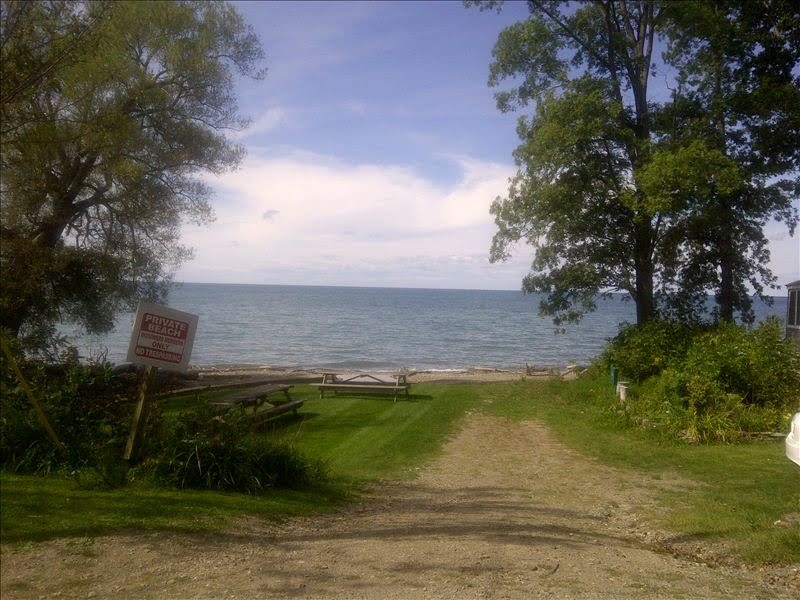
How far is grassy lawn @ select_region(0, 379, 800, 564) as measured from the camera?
5.79m

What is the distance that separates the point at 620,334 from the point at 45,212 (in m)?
13.1

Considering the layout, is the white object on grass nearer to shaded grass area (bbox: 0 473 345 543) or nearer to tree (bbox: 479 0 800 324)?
shaded grass area (bbox: 0 473 345 543)

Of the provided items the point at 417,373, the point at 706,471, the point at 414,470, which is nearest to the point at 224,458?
the point at 414,470

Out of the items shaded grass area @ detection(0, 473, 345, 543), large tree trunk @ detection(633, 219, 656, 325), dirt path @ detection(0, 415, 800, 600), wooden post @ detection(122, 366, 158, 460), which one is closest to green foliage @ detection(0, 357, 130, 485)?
wooden post @ detection(122, 366, 158, 460)

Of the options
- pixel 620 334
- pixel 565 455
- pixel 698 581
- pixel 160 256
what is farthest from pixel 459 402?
pixel 698 581

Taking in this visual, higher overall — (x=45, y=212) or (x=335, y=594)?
(x=45, y=212)

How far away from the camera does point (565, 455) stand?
37.1 ft

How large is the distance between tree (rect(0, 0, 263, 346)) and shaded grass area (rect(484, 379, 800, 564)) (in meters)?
7.42

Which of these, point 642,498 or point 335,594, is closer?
point 335,594

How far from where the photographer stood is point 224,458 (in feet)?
24.1

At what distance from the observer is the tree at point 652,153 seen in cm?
1521

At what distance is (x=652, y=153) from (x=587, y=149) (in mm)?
1549

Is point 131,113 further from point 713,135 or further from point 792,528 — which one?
point 713,135

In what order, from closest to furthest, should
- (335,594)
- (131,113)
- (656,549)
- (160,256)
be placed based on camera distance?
(335,594) → (656,549) → (131,113) → (160,256)
